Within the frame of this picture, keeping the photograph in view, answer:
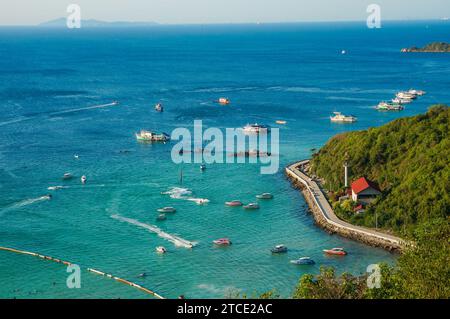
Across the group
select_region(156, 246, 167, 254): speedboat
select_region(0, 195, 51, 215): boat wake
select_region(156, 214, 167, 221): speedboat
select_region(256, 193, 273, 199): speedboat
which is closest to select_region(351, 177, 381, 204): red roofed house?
select_region(256, 193, 273, 199): speedboat

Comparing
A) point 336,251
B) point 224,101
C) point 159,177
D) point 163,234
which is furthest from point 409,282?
point 224,101

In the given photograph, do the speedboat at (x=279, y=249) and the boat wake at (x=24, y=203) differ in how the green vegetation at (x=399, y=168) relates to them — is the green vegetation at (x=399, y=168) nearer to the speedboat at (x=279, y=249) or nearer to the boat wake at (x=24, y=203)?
the speedboat at (x=279, y=249)

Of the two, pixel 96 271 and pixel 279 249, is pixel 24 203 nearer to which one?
pixel 96 271

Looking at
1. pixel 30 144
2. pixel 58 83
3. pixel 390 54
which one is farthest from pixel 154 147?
pixel 390 54

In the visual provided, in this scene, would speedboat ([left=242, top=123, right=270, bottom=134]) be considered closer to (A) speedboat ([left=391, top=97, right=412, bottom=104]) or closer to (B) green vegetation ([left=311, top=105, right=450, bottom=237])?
(B) green vegetation ([left=311, top=105, right=450, bottom=237])

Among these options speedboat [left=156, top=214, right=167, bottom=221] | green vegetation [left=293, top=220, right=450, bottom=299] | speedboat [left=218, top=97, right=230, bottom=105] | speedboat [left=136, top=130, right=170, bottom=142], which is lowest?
speedboat [left=156, top=214, right=167, bottom=221]

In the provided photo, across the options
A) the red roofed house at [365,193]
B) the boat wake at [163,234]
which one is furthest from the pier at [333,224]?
the boat wake at [163,234]
